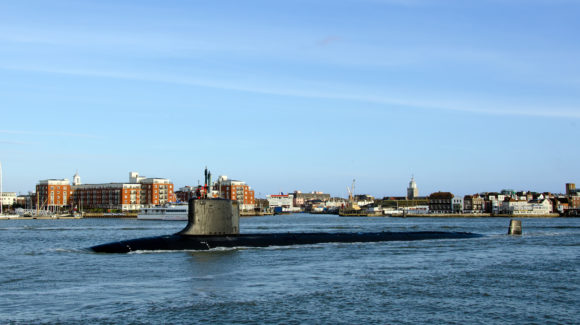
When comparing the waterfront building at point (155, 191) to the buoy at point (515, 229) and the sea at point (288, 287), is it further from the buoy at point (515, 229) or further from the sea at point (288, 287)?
the sea at point (288, 287)

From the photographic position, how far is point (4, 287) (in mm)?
21562

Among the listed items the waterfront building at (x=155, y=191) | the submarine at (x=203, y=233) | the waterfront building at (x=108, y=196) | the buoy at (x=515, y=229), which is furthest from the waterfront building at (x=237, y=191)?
the submarine at (x=203, y=233)

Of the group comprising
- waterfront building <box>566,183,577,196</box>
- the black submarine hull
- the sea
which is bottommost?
the sea

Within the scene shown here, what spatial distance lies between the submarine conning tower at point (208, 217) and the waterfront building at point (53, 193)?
145m

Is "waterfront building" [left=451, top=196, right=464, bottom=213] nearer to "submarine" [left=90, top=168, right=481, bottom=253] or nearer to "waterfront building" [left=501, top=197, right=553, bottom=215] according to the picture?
"waterfront building" [left=501, top=197, right=553, bottom=215]

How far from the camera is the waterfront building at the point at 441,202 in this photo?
17561 centimetres

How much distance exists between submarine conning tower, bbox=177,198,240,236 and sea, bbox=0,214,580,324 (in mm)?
1617

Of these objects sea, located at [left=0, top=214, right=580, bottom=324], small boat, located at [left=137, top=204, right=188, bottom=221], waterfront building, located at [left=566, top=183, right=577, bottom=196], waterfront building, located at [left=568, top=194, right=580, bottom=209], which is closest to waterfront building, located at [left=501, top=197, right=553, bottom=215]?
waterfront building, located at [left=568, top=194, right=580, bottom=209]

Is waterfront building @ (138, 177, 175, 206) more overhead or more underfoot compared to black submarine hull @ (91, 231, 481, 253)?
more overhead

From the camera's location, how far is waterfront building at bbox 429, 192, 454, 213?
6914 inches

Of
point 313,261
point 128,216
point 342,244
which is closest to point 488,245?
point 342,244

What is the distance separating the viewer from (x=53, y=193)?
551 ft

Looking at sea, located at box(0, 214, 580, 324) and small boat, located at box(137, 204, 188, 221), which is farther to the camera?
small boat, located at box(137, 204, 188, 221)

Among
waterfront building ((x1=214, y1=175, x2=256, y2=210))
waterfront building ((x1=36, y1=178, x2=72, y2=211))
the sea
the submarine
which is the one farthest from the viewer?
waterfront building ((x1=214, y1=175, x2=256, y2=210))
